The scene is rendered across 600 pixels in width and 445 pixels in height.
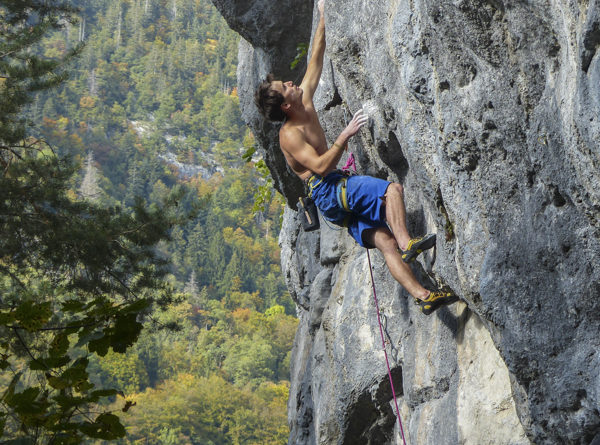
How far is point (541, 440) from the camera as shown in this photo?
351 cm

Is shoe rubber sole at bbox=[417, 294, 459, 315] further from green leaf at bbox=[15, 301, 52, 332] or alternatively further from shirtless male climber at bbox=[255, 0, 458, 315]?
green leaf at bbox=[15, 301, 52, 332]

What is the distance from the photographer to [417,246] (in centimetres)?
421

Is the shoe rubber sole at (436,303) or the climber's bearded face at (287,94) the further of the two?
the climber's bearded face at (287,94)

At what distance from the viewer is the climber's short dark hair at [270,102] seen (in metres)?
4.80

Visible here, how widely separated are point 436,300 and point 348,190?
0.91 metres

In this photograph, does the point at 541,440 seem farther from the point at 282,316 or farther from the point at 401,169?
the point at 282,316

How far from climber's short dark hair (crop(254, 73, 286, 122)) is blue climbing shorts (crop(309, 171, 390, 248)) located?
49cm

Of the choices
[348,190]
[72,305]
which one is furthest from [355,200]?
[72,305]

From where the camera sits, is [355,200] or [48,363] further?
[355,200]

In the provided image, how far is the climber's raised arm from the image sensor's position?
5285 millimetres

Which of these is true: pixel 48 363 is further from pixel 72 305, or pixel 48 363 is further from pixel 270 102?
pixel 270 102

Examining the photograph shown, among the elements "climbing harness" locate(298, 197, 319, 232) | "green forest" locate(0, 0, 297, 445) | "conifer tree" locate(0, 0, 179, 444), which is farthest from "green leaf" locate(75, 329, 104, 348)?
"conifer tree" locate(0, 0, 179, 444)

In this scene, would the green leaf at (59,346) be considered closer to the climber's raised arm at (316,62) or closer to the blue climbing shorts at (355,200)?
the blue climbing shorts at (355,200)

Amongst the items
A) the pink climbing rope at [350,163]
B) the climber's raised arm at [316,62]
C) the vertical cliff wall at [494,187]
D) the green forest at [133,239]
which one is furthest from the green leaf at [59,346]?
the pink climbing rope at [350,163]
